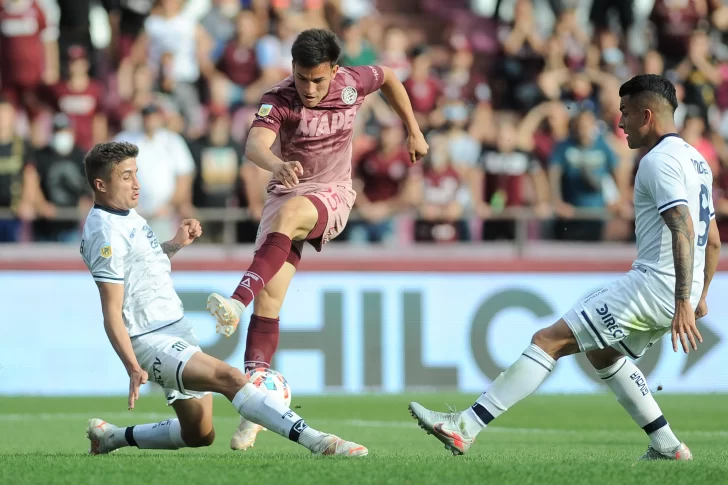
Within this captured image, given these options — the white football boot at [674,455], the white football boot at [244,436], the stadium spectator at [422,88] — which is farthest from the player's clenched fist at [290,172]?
the stadium spectator at [422,88]

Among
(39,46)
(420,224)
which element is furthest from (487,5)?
(39,46)

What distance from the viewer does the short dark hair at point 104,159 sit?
23.4ft

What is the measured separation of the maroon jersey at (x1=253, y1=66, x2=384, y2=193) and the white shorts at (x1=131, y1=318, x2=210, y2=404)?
1.70 m

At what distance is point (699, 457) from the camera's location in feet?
25.2

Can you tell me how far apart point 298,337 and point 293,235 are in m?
6.10

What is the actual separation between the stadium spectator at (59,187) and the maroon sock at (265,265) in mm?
6565

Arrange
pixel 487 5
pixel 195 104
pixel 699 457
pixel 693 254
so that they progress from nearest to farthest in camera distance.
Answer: pixel 693 254, pixel 699 457, pixel 195 104, pixel 487 5

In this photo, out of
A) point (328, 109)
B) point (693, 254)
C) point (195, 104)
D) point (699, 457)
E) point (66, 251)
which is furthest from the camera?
point (195, 104)

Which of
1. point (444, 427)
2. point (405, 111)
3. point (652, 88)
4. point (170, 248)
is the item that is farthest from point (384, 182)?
point (444, 427)

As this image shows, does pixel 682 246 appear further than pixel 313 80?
No

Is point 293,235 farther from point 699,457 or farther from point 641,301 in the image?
point 699,457

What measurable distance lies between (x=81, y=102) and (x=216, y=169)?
1.98 m

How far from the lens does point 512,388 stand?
23.4 feet

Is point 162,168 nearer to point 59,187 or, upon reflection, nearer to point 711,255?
point 59,187
